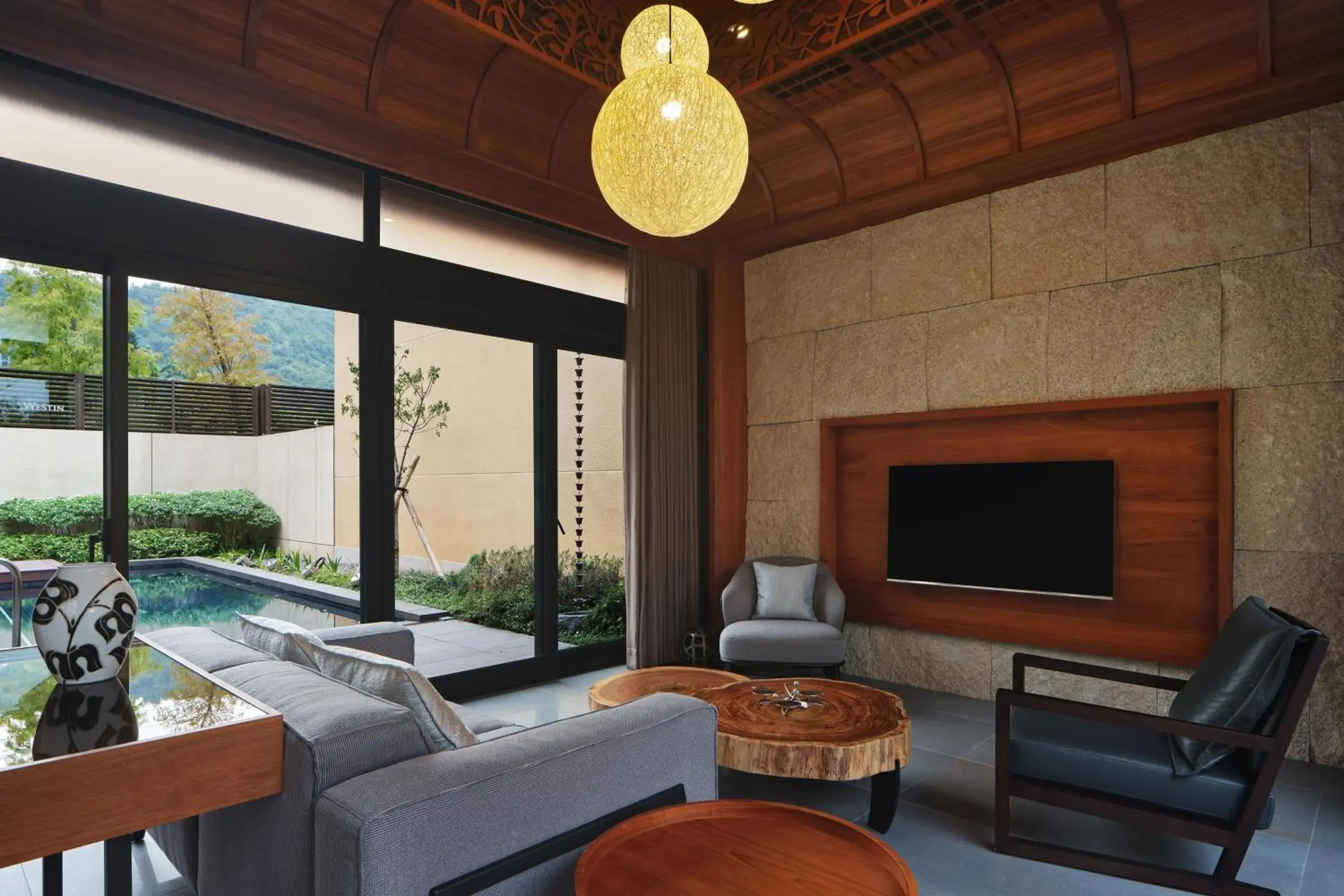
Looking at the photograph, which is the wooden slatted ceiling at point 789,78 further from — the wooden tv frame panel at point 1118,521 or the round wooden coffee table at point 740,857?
the round wooden coffee table at point 740,857

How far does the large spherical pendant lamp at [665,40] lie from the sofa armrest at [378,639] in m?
2.31

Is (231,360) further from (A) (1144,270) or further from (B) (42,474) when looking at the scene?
(A) (1144,270)

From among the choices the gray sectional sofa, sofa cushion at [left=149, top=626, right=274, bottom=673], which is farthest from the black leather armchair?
sofa cushion at [left=149, top=626, right=274, bottom=673]

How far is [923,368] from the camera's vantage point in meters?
4.79

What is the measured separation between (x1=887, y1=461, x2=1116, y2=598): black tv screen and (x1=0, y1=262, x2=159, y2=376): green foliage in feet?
13.6

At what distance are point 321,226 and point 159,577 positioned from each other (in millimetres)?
1812

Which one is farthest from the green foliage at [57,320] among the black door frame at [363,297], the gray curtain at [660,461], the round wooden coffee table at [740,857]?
the round wooden coffee table at [740,857]

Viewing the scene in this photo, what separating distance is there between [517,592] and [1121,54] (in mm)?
4472

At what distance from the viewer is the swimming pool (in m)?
3.27

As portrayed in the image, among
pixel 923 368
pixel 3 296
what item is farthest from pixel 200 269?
pixel 923 368

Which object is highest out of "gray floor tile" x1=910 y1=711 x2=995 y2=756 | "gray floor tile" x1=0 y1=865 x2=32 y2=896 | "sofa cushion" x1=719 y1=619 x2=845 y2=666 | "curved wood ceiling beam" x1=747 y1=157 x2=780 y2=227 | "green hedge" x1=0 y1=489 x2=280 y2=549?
"curved wood ceiling beam" x1=747 y1=157 x2=780 y2=227

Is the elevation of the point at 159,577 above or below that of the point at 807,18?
below

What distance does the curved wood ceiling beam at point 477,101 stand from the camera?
414cm

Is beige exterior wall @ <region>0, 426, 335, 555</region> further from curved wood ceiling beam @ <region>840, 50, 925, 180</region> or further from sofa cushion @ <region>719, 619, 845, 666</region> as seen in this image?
curved wood ceiling beam @ <region>840, 50, 925, 180</region>
